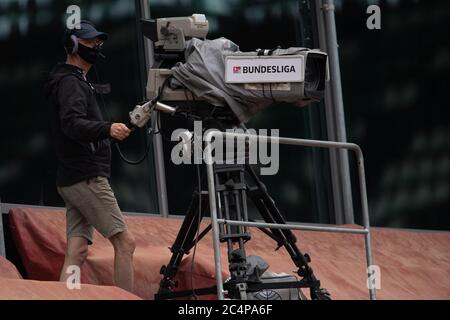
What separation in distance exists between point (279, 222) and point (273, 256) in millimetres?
2575

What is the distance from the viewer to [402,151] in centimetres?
1300

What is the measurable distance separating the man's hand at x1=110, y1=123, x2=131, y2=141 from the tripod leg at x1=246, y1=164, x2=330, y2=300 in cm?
73

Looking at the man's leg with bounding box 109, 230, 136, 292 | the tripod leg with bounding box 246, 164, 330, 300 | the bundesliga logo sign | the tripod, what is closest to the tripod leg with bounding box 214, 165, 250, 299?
the tripod

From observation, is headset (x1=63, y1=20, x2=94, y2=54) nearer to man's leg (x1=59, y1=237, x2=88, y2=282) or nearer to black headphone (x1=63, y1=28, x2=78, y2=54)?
black headphone (x1=63, y1=28, x2=78, y2=54)

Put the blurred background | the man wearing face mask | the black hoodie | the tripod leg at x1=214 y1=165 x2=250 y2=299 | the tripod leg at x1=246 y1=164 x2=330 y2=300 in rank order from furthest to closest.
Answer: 1. the blurred background
2. the man wearing face mask
3. the black hoodie
4. the tripod leg at x1=246 y1=164 x2=330 y2=300
5. the tripod leg at x1=214 y1=165 x2=250 y2=299

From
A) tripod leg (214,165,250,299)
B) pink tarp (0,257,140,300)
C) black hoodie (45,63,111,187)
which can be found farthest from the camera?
black hoodie (45,63,111,187)

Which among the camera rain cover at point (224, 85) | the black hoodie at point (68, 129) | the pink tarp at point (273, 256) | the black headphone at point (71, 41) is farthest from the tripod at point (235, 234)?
the black headphone at point (71, 41)

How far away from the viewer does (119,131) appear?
7.94 meters

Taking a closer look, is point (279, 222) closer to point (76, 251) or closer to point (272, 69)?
point (272, 69)

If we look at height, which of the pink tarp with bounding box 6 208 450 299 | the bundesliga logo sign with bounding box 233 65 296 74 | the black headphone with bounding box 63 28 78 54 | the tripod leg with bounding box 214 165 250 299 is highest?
the black headphone with bounding box 63 28 78 54

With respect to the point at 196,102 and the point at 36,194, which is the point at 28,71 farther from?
the point at 196,102

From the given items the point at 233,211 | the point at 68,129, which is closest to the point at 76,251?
the point at 68,129

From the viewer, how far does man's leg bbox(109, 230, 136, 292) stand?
8547 mm
